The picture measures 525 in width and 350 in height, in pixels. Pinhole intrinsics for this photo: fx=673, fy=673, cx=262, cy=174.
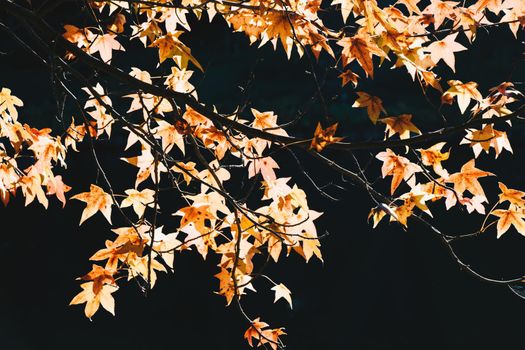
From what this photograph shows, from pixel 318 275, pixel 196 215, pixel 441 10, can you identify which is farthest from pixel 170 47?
pixel 318 275

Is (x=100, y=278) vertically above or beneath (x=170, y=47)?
beneath

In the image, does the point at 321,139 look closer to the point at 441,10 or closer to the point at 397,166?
the point at 397,166

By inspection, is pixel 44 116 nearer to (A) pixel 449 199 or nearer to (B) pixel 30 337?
(B) pixel 30 337

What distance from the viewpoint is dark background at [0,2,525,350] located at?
5305 mm

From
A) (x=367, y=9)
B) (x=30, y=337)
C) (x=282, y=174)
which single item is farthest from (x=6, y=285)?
(x=367, y=9)

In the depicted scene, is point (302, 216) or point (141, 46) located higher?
point (302, 216)

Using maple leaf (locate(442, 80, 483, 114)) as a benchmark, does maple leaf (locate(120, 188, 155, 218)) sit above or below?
below

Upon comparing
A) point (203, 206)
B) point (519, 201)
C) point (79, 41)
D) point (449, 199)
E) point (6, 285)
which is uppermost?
point (79, 41)

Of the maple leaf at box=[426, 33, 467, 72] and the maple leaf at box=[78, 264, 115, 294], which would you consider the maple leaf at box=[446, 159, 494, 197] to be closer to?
the maple leaf at box=[426, 33, 467, 72]

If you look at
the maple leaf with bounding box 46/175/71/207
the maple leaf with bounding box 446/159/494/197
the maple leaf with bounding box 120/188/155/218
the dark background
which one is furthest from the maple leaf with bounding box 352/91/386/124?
the dark background

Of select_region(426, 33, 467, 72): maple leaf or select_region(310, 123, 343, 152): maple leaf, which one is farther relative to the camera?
select_region(426, 33, 467, 72): maple leaf

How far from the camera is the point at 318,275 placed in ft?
18.5

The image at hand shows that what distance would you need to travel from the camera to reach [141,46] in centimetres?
714

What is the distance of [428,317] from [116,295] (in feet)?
8.59
